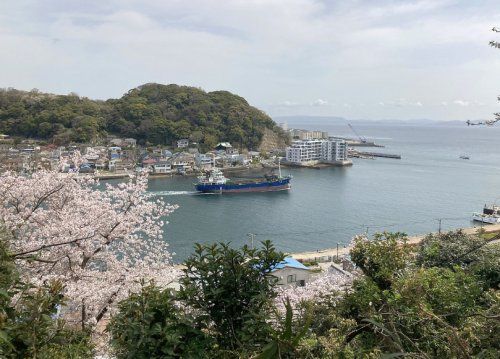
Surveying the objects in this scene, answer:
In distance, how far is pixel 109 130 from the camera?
38812 mm

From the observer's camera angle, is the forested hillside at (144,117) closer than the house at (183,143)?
Yes

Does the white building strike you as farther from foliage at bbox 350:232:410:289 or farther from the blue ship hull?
foliage at bbox 350:232:410:289

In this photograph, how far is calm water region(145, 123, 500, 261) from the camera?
16.1 meters

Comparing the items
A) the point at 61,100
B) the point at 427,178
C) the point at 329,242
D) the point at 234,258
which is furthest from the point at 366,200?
the point at 61,100

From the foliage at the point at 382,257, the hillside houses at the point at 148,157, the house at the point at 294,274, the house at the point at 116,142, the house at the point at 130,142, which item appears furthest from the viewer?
the house at the point at 130,142

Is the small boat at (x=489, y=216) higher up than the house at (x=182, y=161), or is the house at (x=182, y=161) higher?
the house at (x=182, y=161)

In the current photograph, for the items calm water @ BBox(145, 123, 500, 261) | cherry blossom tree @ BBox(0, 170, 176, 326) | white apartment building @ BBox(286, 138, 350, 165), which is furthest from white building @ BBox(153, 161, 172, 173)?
cherry blossom tree @ BBox(0, 170, 176, 326)

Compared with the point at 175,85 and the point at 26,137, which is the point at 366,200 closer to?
the point at 26,137

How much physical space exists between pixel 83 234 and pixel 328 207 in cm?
1810

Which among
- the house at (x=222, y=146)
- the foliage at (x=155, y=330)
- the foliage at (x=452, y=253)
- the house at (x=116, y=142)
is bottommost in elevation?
the foliage at (x=452, y=253)

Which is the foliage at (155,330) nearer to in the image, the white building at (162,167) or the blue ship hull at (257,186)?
the blue ship hull at (257,186)

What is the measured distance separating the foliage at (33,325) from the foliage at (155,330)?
19 cm

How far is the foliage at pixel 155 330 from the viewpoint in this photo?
181 centimetres

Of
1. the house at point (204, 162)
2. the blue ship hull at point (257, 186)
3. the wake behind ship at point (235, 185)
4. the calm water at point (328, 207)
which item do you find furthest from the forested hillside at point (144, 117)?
the blue ship hull at point (257, 186)
